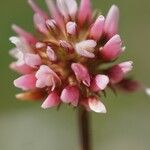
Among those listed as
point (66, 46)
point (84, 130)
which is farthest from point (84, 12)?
point (84, 130)

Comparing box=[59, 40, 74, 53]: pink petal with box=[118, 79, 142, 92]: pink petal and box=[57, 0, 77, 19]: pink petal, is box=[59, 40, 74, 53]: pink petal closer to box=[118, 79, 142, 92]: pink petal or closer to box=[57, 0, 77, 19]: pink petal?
box=[57, 0, 77, 19]: pink petal

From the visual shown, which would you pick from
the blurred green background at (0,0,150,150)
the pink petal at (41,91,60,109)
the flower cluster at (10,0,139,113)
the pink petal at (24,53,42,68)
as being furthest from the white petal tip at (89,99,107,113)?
the blurred green background at (0,0,150,150)

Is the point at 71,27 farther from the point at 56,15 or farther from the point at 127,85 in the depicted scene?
the point at 127,85

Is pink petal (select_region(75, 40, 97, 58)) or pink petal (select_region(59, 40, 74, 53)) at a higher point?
pink petal (select_region(59, 40, 74, 53))

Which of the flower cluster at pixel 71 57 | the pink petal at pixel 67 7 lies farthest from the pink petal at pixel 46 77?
the pink petal at pixel 67 7

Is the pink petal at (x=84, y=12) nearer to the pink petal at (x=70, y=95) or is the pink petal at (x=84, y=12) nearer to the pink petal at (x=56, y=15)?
the pink petal at (x=56, y=15)

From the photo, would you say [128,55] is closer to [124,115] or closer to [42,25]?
[124,115]

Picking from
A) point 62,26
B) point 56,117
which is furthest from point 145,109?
point 62,26
